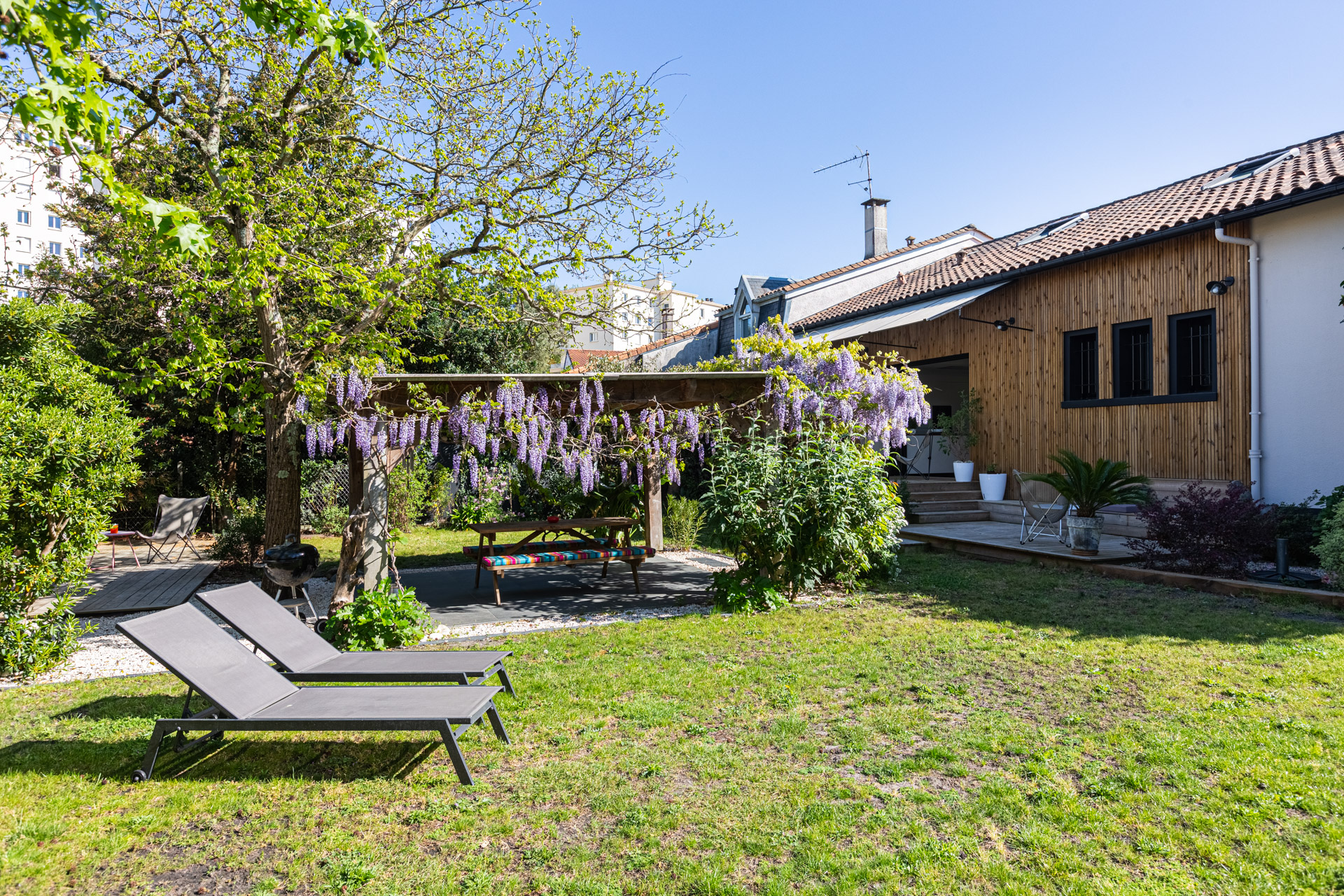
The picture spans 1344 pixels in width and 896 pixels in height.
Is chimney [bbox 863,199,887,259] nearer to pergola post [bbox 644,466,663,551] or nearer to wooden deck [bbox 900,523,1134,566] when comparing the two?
wooden deck [bbox 900,523,1134,566]

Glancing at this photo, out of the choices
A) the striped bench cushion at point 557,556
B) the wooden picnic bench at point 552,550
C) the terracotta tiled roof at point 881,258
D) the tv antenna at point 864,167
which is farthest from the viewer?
the tv antenna at point 864,167

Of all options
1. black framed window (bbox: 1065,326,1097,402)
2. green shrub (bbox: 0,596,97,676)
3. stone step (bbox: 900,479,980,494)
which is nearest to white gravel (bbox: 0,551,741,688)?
green shrub (bbox: 0,596,97,676)

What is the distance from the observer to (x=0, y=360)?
7.04 meters

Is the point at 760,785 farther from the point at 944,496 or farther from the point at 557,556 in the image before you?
the point at 944,496

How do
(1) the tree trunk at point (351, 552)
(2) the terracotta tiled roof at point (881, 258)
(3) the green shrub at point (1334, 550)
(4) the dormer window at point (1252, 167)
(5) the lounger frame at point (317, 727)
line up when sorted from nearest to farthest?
1. (5) the lounger frame at point (317, 727)
2. (3) the green shrub at point (1334, 550)
3. (1) the tree trunk at point (351, 552)
4. (4) the dormer window at point (1252, 167)
5. (2) the terracotta tiled roof at point (881, 258)

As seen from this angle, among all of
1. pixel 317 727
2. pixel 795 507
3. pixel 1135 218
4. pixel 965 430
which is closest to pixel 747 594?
pixel 795 507

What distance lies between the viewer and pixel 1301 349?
988 cm

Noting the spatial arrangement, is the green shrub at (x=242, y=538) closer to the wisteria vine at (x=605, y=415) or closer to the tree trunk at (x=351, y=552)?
the wisteria vine at (x=605, y=415)

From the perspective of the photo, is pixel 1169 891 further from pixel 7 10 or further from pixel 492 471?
pixel 492 471

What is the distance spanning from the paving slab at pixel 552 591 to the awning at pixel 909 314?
543cm

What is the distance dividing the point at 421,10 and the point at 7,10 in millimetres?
6671

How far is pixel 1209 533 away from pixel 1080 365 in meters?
5.48

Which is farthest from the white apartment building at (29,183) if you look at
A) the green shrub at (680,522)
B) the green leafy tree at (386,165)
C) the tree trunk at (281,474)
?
the green shrub at (680,522)

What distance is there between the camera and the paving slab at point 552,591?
26.1 feet
